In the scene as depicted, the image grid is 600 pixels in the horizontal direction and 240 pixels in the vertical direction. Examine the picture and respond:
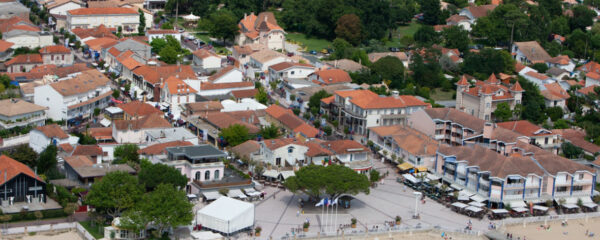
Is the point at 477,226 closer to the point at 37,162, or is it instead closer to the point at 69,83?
the point at 37,162

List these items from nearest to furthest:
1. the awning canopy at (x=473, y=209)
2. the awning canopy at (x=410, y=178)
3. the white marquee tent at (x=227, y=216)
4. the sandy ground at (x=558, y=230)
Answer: the white marquee tent at (x=227, y=216), the sandy ground at (x=558, y=230), the awning canopy at (x=473, y=209), the awning canopy at (x=410, y=178)

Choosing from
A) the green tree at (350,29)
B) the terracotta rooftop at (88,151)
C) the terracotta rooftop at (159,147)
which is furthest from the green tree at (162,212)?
the green tree at (350,29)

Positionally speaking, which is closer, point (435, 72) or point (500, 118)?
point (500, 118)

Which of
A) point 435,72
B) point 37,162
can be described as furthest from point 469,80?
point 37,162

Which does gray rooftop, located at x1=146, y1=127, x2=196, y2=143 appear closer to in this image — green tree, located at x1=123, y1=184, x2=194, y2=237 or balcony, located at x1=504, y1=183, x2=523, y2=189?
green tree, located at x1=123, y1=184, x2=194, y2=237

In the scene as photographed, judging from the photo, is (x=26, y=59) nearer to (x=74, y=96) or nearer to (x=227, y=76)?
(x=74, y=96)

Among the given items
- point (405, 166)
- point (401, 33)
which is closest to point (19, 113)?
point (405, 166)

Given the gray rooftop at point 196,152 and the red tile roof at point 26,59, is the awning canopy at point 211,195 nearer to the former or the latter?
the gray rooftop at point 196,152
